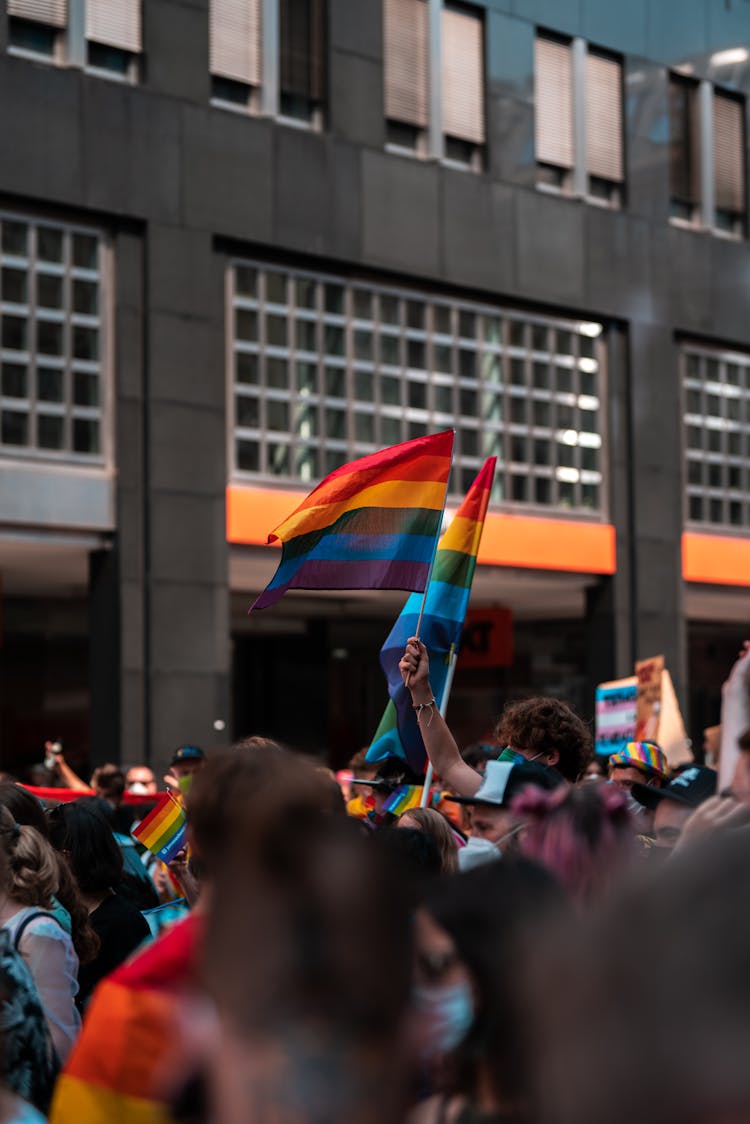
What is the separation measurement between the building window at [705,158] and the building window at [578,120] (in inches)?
50.5

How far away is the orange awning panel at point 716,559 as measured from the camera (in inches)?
1078

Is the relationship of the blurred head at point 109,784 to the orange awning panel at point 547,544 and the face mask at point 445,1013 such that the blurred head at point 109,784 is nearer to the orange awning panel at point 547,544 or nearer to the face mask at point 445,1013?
the orange awning panel at point 547,544

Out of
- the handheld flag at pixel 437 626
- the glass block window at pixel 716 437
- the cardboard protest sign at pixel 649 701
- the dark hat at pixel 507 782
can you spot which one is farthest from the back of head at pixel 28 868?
the glass block window at pixel 716 437

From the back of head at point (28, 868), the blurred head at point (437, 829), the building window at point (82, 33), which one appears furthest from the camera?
the building window at point (82, 33)

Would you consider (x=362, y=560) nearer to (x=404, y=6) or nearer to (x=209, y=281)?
(x=209, y=281)

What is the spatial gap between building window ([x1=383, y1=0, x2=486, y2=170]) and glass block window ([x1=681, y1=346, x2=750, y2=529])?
5.41m

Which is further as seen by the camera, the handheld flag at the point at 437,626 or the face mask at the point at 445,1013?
the handheld flag at the point at 437,626

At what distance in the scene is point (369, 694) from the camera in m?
32.2

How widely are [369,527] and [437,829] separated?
330 cm

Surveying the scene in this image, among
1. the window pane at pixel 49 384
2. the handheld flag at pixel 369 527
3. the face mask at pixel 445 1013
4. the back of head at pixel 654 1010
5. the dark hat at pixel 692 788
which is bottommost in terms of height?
the face mask at pixel 445 1013

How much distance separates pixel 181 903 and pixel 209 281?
15.9 metres

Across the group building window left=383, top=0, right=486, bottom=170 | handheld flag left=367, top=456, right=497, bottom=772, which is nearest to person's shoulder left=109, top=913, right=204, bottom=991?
handheld flag left=367, top=456, right=497, bottom=772

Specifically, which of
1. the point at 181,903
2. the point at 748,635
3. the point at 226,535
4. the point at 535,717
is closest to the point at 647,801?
the point at 535,717

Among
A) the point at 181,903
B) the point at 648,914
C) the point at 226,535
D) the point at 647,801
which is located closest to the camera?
the point at 648,914
